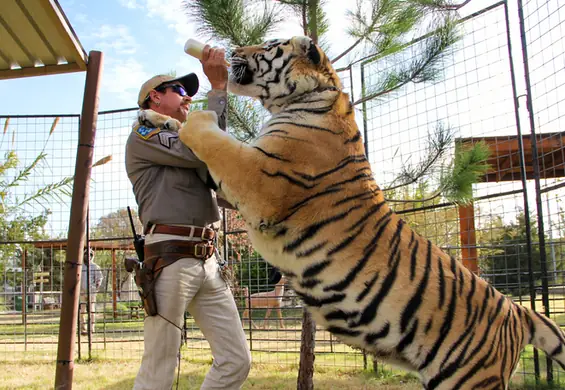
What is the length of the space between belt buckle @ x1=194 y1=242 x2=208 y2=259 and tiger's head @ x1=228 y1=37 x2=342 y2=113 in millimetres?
950

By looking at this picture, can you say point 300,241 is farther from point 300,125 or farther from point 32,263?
point 32,263

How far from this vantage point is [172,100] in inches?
136

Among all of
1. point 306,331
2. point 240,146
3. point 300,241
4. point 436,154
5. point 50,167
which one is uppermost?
point 50,167

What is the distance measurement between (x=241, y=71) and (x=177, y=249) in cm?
119

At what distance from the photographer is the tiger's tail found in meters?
2.84

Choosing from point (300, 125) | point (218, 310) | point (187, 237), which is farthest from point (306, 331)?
point (300, 125)

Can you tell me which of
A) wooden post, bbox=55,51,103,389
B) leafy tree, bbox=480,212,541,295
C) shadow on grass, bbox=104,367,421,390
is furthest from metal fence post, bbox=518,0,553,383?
wooden post, bbox=55,51,103,389

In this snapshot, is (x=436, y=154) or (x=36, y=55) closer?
(x=36, y=55)

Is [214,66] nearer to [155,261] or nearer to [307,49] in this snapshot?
[307,49]

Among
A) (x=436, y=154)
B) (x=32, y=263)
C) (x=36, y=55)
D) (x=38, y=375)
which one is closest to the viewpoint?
(x=36, y=55)

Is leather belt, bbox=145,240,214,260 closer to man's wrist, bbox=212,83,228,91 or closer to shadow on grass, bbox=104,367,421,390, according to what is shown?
man's wrist, bbox=212,83,228,91

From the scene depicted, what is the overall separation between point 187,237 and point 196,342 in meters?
6.63

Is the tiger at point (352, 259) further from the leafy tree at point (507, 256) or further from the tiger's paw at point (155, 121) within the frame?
the leafy tree at point (507, 256)

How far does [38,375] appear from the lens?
704 cm
